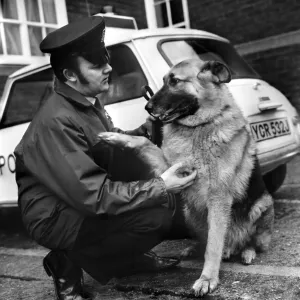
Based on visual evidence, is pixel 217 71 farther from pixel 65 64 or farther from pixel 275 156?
pixel 275 156

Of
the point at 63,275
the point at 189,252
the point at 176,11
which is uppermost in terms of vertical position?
the point at 176,11

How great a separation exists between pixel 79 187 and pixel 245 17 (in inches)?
290

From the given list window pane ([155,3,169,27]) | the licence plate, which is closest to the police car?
the licence plate

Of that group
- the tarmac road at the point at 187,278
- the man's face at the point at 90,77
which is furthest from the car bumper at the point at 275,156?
the man's face at the point at 90,77

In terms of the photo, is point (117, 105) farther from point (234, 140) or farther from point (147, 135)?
point (234, 140)

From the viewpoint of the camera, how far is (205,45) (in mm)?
4840

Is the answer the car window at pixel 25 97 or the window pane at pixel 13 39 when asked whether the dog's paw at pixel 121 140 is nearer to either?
the car window at pixel 25 97

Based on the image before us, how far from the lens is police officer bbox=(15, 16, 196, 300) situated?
248 cm

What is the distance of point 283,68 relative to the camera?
8703 mm

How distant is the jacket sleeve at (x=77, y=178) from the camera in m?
2.44

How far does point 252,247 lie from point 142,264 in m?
0.77

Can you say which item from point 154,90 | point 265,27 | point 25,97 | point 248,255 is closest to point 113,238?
point 248,255

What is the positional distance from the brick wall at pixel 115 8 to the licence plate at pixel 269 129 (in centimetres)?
559

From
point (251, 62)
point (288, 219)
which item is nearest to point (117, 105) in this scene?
point (288, 219)
